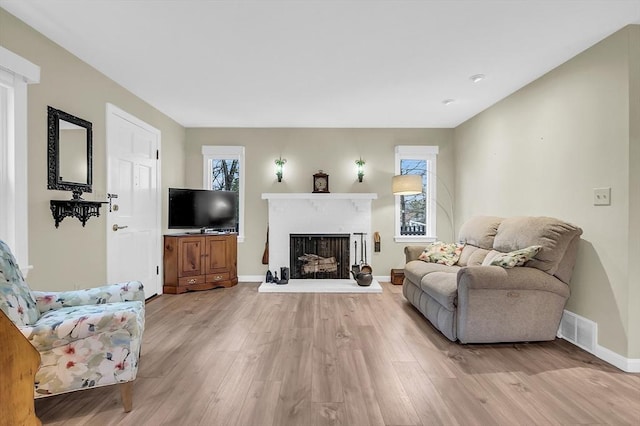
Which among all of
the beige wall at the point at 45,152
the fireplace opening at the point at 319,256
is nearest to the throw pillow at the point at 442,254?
the fireplace opening at the point at 319,256

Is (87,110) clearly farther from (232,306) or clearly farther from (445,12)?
(445,12)

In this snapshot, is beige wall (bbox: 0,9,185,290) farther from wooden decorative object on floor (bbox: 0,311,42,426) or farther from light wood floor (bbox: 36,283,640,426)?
wooden decorative object on floor (bbox: 0,311,42,426)

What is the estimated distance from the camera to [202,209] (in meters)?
4.68

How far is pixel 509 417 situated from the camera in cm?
174

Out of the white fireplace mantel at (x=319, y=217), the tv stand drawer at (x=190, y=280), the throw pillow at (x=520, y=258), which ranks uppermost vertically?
the white fireplace mantel at (x=319, y=217)

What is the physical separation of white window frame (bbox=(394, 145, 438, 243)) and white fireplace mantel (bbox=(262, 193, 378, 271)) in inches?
21.4

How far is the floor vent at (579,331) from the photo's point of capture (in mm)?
2512

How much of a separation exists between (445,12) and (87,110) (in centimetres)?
326

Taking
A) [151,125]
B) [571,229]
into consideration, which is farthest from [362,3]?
[151,125]

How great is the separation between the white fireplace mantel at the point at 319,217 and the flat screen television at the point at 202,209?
25.1 inches

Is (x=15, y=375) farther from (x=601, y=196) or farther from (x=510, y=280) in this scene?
(x=601, y=196)

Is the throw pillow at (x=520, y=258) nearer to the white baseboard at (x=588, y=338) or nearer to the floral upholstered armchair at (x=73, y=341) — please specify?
the white baseboard at (x=588, y=338)

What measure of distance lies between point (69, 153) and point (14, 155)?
53 centimetres

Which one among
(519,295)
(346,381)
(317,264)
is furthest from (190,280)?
(519,295)
